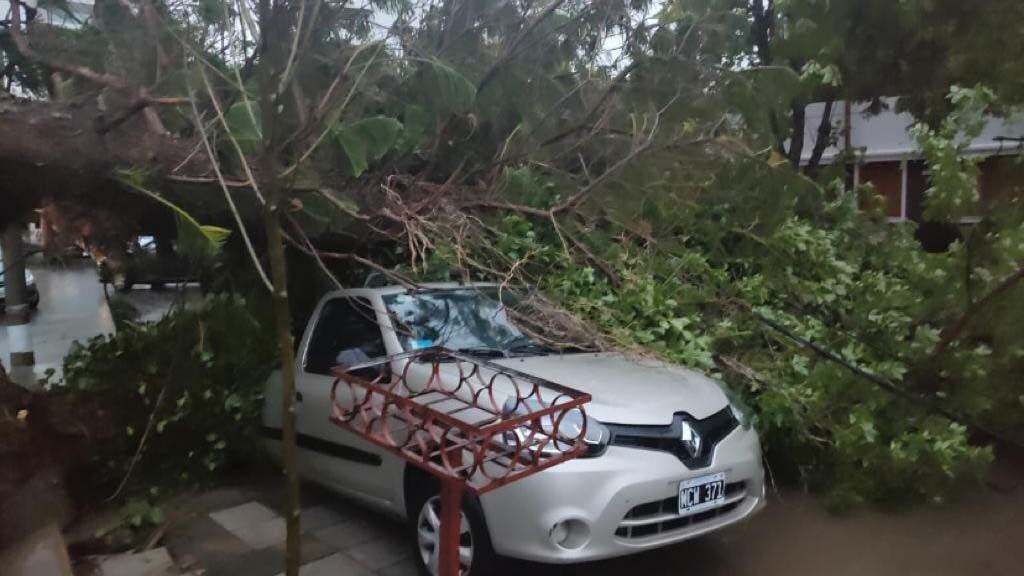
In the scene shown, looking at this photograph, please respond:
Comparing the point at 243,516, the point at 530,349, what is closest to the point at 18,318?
the point at 243,516

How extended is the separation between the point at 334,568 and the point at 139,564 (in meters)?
1.00

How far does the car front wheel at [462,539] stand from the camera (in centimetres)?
367

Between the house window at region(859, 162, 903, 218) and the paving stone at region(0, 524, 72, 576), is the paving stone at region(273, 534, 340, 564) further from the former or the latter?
the house window at region(859, 162, 903, 218)

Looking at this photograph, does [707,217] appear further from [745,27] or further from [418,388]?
[418,388]

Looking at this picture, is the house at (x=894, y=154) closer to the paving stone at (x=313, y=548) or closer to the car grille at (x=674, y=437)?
the car grille at (x=674, y=437)

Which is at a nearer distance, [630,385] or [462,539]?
[462,539]

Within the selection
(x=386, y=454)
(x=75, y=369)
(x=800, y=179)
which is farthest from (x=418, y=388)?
(x=800, y=179)

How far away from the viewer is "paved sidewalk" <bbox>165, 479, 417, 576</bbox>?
14.0 ft

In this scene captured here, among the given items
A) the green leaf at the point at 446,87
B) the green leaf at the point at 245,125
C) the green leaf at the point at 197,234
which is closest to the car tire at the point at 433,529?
the green leaf at the point at 197,234

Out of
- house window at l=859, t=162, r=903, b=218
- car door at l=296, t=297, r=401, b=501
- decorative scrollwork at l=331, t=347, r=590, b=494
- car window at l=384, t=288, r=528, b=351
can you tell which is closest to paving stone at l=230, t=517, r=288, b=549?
car door at l=296, t=297, r=401, b=501

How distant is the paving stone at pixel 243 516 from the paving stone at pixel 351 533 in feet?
1.47

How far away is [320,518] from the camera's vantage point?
16.2ft

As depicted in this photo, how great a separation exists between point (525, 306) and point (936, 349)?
8.20ft

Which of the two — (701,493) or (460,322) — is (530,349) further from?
(701,493)
